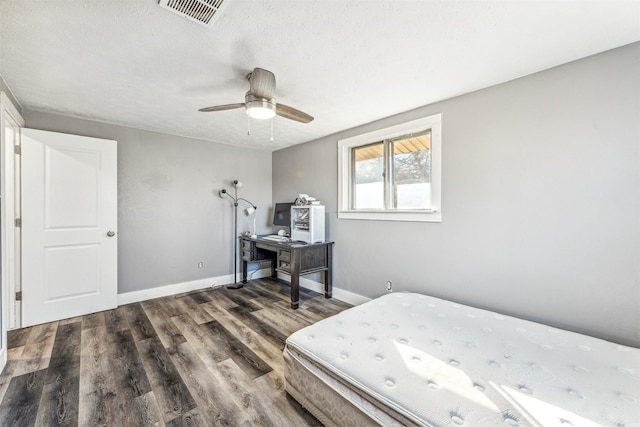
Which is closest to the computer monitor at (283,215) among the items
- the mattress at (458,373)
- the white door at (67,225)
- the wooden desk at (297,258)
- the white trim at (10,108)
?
the wooden desk at (297,258)

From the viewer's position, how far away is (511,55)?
1.78 m

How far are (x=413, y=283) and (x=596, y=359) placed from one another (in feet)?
4.78

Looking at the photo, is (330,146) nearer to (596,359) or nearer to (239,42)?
(239,42)

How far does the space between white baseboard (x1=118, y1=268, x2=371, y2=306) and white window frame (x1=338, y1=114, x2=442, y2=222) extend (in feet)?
3.37

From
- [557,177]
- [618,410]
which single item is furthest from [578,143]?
[618,410]

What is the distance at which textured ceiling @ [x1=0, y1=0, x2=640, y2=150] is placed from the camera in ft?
4.58

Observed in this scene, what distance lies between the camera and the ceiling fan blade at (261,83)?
1880 millimetres

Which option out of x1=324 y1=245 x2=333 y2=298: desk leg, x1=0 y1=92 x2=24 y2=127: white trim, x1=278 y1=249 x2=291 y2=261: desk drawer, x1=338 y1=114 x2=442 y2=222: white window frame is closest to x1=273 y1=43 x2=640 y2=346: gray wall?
x1=338 y1=114 x2=442 y2=222: white window frame

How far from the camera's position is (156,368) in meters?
2.00

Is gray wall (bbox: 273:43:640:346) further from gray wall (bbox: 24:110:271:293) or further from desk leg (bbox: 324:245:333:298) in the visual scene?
gray wall (bbox: 24:110:271:293)

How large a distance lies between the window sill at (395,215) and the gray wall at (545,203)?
84 millimetres

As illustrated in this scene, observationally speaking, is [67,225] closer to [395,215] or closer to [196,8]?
[196,8]

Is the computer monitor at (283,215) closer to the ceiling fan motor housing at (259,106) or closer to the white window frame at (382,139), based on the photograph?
the white window frame at (382,139)

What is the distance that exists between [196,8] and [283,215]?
299cm
